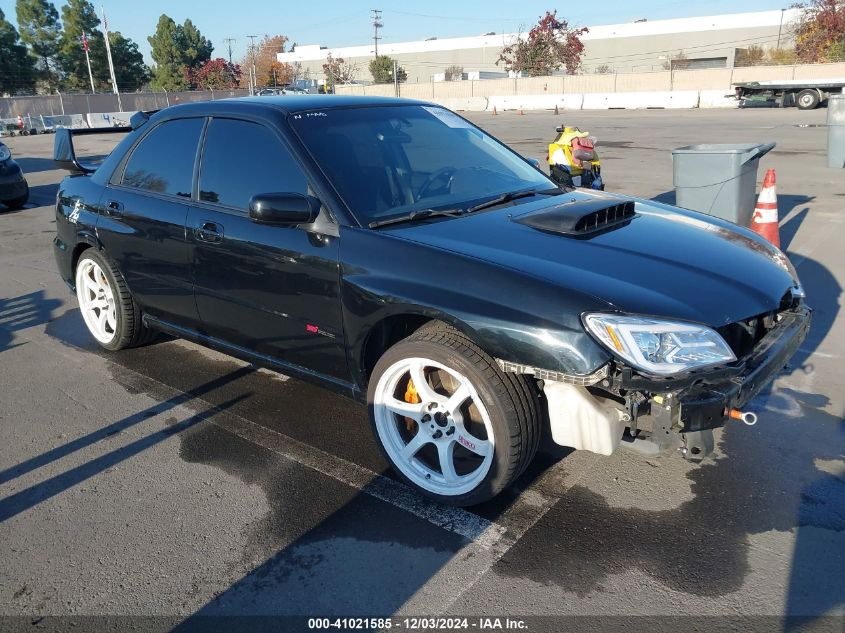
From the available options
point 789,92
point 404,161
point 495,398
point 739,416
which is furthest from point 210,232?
point 789,92

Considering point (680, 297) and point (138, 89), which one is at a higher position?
point (138, 89)

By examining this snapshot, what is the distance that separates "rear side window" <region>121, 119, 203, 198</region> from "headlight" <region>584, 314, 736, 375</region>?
8.61ft

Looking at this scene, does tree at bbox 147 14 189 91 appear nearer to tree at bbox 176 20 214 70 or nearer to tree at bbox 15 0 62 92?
tree at bbox 176 20 214 70

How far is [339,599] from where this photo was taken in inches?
99.8

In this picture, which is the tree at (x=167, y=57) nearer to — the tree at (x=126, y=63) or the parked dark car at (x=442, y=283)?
the tree at (x=126, y=63)

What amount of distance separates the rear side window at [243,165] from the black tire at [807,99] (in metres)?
36.1

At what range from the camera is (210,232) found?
12.4 ft

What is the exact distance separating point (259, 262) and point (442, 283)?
1152 mm

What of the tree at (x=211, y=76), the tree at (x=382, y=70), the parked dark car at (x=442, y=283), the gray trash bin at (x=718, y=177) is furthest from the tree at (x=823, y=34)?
the parked dark car at (x=442, y=283)

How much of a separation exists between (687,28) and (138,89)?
62420mm

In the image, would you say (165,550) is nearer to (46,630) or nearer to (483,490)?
(46,630)

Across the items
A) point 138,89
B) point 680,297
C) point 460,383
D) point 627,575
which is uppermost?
point 138,89

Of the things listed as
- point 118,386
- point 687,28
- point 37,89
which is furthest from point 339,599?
point 687,28

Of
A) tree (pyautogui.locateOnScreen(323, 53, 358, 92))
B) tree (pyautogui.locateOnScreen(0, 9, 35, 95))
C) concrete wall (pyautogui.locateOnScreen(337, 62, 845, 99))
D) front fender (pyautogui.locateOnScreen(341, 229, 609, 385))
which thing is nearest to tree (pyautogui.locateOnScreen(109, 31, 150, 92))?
tree (pyautogui.locateOnScreen(0, 9, 35, 95))
